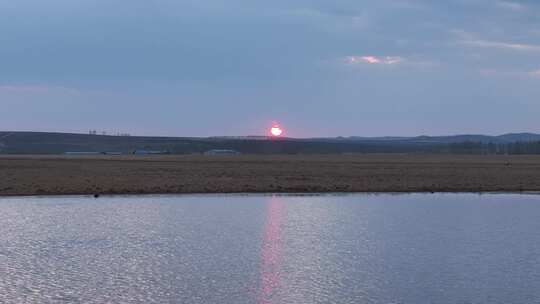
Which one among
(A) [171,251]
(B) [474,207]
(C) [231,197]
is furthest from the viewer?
(C) [231,197]

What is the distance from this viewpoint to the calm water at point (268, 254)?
39.7 ft

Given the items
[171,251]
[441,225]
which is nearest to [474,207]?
[441,225]

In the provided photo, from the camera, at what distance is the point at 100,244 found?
17.2m

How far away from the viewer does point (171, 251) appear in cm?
1619

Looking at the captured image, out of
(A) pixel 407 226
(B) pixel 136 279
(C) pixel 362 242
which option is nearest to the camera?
(B) pixel 136 279

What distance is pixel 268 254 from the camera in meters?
15.8

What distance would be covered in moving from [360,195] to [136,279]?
20540 mm

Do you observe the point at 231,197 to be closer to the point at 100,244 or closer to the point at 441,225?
the point at 441,225

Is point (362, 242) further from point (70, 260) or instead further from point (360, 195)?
point (360, 195)

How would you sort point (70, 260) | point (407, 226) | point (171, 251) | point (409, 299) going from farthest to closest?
point (407, 226)
point (171, 251)
point (70, 260)
point (409, 299)

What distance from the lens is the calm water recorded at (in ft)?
39.7

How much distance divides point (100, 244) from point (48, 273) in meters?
3.67

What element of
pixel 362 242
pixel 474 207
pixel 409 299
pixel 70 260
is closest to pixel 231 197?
pixel 474 207

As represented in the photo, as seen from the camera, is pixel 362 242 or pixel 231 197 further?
pixel 231 197
